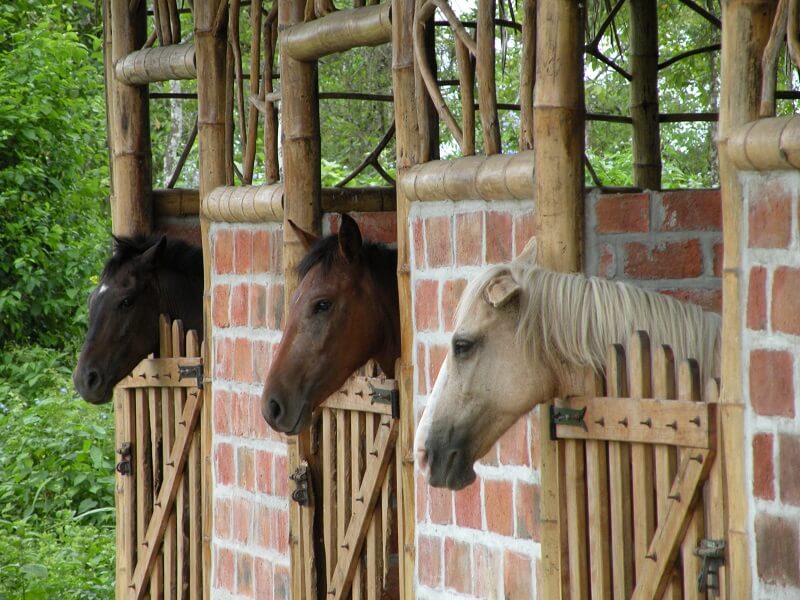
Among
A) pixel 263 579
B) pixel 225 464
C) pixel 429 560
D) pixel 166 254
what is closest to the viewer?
pixel 429 560

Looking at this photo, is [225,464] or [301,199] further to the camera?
[225,464]

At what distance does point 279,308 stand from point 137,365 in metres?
1.24

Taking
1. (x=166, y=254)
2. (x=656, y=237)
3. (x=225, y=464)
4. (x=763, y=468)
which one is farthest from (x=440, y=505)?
(x=166, y=254)

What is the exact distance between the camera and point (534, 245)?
139 inches

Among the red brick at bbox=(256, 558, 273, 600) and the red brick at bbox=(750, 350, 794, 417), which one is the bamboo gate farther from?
the red brick at bbox=(256, 558, 273, 600)

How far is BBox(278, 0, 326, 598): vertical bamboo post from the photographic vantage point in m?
4.99

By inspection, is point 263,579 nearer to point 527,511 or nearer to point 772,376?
point 527,511

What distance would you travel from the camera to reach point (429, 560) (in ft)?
13.6

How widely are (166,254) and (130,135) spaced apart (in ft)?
2.23

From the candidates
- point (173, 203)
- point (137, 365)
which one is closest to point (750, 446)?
point (137, 365)

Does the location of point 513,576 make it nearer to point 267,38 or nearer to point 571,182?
point 571,182

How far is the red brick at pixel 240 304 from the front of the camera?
5457mm

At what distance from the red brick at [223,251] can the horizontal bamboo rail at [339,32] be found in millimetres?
932

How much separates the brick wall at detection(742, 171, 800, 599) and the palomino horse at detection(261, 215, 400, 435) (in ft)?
6.57
